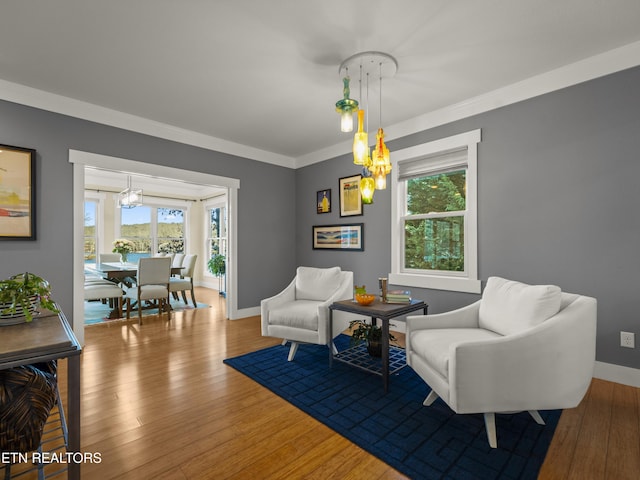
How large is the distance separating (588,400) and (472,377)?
127cm

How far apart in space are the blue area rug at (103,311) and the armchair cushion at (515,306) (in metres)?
4.68

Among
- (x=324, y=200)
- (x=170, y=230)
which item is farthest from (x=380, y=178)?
(x=170, y=230)

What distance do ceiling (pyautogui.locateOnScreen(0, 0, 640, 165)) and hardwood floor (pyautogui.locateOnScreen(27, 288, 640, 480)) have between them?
2603mm

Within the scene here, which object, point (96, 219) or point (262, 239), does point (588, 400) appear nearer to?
point (262, 239)

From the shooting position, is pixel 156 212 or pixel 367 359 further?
pixel 156 212

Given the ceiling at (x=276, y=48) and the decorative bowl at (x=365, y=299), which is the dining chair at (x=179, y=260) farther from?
the decorative bowl at (x=365, y=299)

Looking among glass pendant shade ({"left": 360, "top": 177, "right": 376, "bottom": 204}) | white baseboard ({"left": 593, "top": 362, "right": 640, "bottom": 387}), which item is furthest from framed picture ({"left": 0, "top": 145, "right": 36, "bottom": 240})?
white baseboard ({"left": 593, "top": 362, "right": 640, "bottom": 387})

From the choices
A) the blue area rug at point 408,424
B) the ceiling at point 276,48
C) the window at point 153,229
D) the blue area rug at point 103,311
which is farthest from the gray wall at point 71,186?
the window at point 153,229

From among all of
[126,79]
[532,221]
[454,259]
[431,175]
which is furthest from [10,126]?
[532,221]

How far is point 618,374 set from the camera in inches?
97.7

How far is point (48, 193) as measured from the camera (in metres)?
3.18

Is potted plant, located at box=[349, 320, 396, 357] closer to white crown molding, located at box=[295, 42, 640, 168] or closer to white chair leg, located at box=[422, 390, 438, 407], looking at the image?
white chair leg, located at box=[422, 390, 438, 407]

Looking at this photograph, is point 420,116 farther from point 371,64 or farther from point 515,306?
point 515,306

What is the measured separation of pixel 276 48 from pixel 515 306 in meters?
2.51
